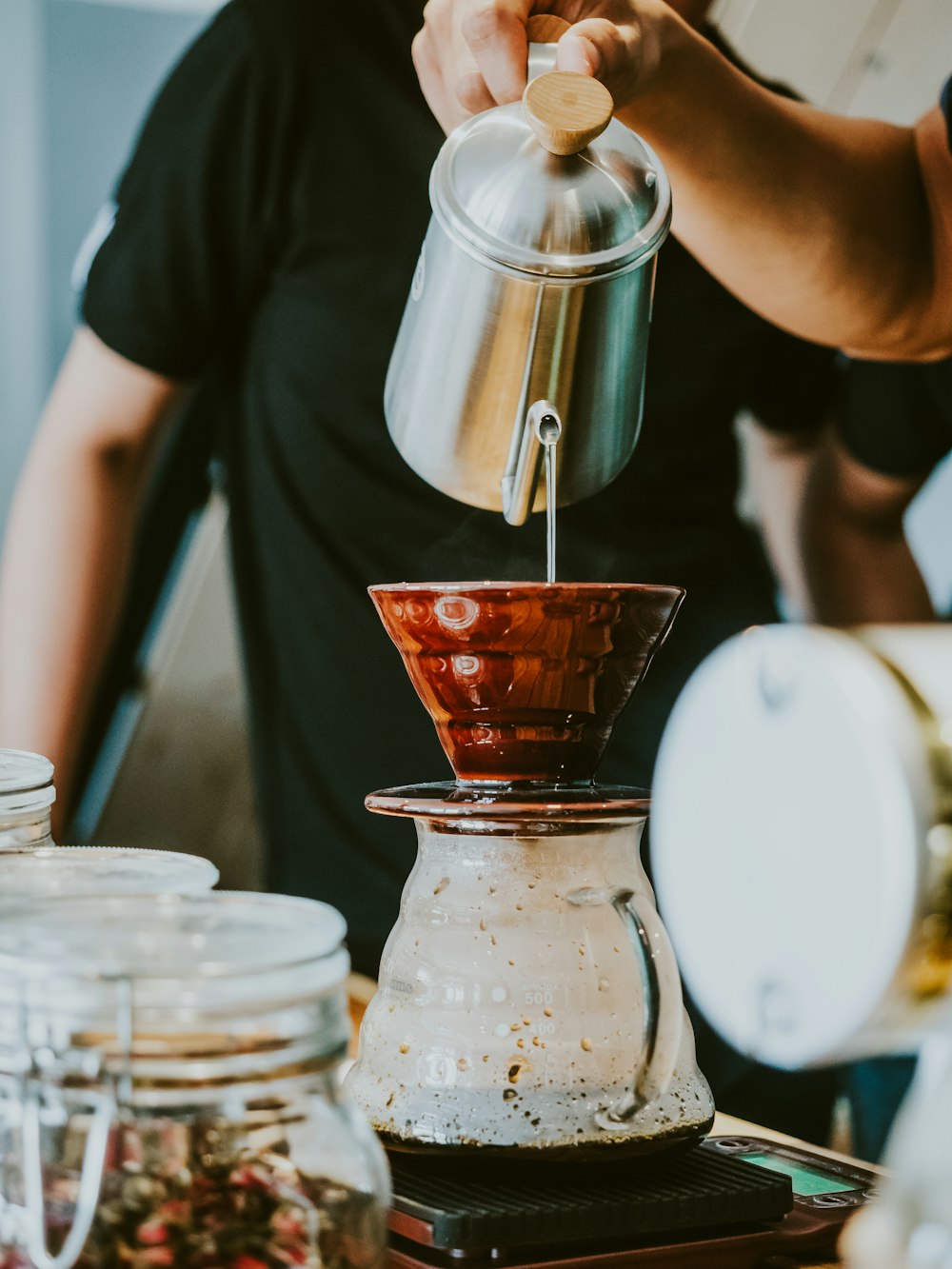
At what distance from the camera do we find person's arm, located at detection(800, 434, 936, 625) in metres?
1.53

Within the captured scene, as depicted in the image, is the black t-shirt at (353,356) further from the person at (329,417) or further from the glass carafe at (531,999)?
the glass carafe at (531,999)

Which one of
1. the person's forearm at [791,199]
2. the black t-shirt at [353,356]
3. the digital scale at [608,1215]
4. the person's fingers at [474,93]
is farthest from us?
the black t-shirt at [353,356]

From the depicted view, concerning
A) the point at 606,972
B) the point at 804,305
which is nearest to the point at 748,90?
the point at 804,305

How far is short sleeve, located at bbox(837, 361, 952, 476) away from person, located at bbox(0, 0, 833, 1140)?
0.05 m

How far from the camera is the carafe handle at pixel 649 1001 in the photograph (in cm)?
62

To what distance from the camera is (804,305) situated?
1098mm

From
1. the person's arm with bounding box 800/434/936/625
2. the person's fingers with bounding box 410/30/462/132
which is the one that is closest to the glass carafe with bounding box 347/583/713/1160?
the person's fingers with bounding box 410/30/462/132

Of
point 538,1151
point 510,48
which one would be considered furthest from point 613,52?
point 538,1151

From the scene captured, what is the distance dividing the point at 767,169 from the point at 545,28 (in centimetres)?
23

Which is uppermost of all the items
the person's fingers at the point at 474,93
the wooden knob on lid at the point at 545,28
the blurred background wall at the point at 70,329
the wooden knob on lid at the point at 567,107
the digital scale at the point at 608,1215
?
the wooden knob on lid at the point at 545,28

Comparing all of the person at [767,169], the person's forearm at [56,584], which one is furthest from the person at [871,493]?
the person's forearm at [56,584]

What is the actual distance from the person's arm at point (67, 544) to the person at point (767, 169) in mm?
656

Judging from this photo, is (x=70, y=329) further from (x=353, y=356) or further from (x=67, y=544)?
(x=353, y=356)

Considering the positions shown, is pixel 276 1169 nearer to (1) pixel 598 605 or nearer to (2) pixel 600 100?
(1) pixel 598 605
